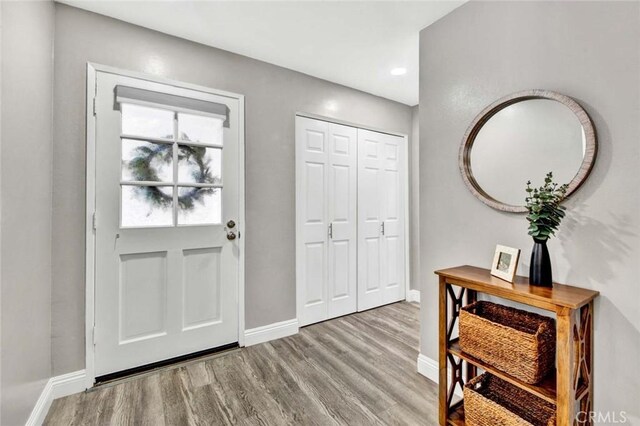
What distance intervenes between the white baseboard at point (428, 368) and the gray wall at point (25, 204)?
2187mm

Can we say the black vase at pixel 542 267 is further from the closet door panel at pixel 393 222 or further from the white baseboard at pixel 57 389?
the white baseboard at pixel 57 389

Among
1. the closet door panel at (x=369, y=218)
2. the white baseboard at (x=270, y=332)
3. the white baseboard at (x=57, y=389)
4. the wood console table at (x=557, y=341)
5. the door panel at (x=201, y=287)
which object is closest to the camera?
the wood console table at (x=557, y=341)

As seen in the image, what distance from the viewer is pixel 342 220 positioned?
3.09m

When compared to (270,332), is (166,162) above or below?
above

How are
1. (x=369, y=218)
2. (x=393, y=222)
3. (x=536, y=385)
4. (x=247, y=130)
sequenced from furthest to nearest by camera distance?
1. (x=393, y=222)
2. (x=369, y=218)
3. (x=247, y=130)
4. (x=536, y=385)

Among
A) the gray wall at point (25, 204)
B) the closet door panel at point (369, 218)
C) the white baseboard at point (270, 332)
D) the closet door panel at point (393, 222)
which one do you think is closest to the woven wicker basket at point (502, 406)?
the white baseboard at point (270, 332)

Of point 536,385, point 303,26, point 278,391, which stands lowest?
point 278,391

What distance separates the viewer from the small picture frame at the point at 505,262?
144 centimetres

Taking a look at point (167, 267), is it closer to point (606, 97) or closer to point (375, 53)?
point (375, 53)

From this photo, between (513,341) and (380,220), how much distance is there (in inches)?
84.1

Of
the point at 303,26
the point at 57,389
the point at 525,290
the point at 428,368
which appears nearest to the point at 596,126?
the point at 525,290

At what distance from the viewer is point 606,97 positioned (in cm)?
129

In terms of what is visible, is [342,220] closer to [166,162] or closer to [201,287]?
[201,287]

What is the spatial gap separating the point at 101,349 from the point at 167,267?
636 mm
